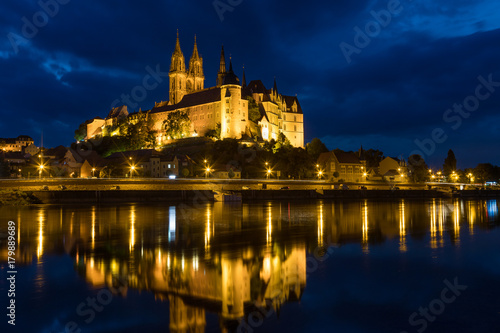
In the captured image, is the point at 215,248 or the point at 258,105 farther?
the point at 258,105

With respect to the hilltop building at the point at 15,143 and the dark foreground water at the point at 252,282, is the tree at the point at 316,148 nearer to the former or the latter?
the dark foreground water at the point at 252,282

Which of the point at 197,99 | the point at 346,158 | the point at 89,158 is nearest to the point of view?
the point at 346,158

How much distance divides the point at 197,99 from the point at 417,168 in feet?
196

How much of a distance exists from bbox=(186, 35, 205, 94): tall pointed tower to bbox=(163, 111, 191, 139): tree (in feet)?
83.9

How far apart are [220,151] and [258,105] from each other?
27637 millimetres

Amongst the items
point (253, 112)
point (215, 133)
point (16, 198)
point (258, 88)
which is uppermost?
point (258, 88)

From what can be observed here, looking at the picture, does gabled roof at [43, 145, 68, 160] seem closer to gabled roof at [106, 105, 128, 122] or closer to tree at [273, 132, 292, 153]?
gabled roof at [106, 105, 128, 122]

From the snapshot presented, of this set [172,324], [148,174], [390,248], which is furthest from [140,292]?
[148,174]

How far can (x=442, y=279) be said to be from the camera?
11.5 metres

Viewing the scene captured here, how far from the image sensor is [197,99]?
110938 mm

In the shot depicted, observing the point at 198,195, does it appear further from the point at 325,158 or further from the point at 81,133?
the point at 81,133

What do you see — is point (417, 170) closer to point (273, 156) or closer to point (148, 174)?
point (273, 156)

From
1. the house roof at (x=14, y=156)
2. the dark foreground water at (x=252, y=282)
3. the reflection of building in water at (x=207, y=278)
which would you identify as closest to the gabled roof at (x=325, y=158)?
the dark foreground water at (x=252, y=282)

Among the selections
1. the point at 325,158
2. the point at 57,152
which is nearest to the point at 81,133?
the point at 57,152
